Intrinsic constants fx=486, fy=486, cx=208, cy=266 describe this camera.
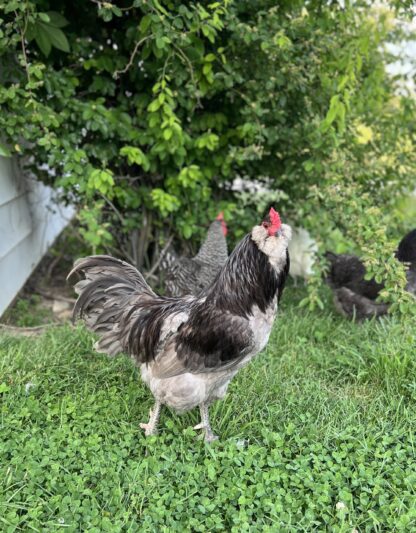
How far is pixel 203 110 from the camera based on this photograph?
16.3ft

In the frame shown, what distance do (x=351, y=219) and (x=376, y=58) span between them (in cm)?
209

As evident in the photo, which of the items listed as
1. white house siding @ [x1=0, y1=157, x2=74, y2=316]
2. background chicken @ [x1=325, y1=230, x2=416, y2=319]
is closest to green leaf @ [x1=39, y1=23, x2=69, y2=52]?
white house siding @ [x1=0, y1=157, x2=74, y2=316]

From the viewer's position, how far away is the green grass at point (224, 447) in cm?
245

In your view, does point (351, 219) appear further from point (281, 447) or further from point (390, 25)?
point (390, 25)

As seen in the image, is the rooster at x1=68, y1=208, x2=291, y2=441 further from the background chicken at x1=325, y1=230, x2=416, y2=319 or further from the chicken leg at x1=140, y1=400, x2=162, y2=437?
the background chicken at x1=325, y1=230, x2=416, y2=319

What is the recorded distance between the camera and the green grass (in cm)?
245

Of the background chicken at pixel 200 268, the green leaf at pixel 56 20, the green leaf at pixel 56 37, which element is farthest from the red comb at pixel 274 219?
the green leaf at pixel 56 20

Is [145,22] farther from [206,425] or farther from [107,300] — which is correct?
[206,425]

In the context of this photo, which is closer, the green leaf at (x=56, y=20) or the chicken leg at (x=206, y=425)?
the chicken leg at (x=206, y=425)

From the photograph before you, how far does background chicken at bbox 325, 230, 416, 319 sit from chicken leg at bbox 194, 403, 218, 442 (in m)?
2.20

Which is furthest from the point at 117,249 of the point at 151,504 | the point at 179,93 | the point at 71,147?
the point at 151,504

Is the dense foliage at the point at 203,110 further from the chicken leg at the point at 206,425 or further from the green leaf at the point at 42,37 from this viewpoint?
the chicken leg at the point at 206,425

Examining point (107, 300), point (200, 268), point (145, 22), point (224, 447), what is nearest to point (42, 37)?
point (145, 22)

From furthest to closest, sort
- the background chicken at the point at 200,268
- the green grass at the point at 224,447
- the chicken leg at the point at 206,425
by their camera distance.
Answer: the background chicken at the point at 200,268 → the chicken leg at the point at 206,425 → the green grass at the point at 224,447
